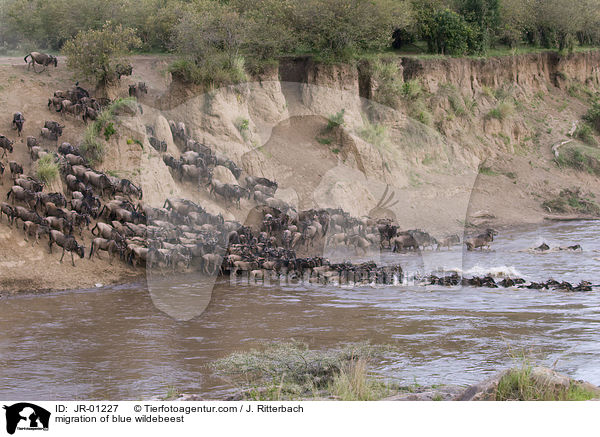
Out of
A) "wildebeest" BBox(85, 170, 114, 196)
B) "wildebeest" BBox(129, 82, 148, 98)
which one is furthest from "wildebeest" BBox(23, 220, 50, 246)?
"wildebeest" BBox(129, 82, 148, 98)

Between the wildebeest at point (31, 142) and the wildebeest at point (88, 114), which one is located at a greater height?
the wildebeest at point (88, 114)

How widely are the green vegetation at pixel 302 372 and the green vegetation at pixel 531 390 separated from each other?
148cm

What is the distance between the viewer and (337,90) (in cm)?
3005

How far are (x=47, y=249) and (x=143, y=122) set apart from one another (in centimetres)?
677

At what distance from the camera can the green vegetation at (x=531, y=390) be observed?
737cm

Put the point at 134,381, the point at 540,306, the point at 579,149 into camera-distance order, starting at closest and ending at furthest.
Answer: the point at 134,381, the point at 540,306, the point at 579,149

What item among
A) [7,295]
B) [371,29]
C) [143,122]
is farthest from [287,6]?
[7,295]

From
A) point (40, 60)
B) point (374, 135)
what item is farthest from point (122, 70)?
point (374, 135)

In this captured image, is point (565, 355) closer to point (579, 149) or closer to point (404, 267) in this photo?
point (404, 267)

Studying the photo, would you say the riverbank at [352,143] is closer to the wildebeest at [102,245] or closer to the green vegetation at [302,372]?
the wildebeest at [102,245]
